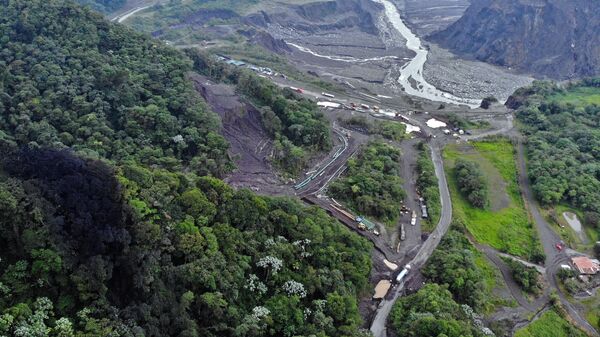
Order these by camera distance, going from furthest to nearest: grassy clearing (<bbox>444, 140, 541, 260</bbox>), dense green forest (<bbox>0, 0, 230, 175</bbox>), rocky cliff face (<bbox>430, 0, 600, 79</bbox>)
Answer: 1. rocky cliff face (<bbox>430, 0, 600, 79</bbox>)
2. grassy clearing (<bbox>444, 140, 541, 260</bbox>)
3. dense green forest (<bbox>0, 0, 230, 175</bbox>)

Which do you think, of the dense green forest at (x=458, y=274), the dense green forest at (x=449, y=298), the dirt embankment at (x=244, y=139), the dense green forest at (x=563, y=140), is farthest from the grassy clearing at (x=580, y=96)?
the dirt embankment at (x=244, y=139)

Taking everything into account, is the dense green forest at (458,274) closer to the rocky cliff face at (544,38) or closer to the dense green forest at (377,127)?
the dense green forest at (377,127)

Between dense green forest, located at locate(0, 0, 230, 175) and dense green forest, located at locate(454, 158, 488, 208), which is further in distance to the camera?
dense green forest, located at locate(454, 158, 488, 208)

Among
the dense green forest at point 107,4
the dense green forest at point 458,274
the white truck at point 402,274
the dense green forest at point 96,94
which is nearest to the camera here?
the dense green forest at point 458,274

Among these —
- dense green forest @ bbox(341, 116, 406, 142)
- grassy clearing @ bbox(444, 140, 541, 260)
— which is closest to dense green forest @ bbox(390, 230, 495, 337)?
grassy clearing @ bbox(444, 140, 541, 260)

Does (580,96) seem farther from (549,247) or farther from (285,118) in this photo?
(285,118)

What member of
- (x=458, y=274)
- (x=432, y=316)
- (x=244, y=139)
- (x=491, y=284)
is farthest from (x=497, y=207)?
(x=244, y=139)

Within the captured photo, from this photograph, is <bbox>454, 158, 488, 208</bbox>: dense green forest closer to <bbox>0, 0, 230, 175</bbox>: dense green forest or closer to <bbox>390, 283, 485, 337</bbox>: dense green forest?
<bbox>390, 283, 485, 337</bbox>: dense green forest
